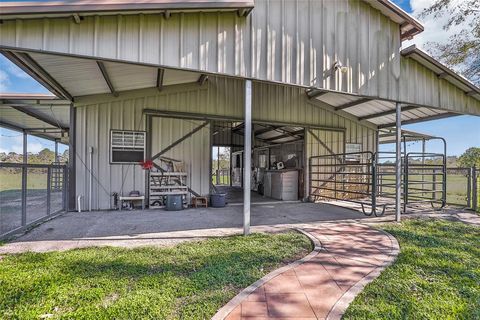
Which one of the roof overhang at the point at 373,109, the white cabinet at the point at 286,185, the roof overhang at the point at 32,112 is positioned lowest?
the white cabinet at the point at 286,185

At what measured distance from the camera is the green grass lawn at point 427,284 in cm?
209

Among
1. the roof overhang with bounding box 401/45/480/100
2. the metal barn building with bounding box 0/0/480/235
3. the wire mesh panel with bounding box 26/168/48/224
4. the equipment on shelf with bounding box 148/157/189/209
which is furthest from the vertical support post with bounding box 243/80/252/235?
the roof overhang with bounding box 401/45/480/100

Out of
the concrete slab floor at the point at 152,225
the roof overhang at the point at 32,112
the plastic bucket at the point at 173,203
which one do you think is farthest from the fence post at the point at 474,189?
the roof overhang at the point at 32,112

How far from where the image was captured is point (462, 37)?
923cm

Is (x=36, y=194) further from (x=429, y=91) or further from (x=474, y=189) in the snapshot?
(x=474, y=189)

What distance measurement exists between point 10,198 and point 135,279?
410 cm

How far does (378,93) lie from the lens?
5.57 metres

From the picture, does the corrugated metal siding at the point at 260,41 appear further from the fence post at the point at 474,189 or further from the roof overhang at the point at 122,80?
the fence post at the point at 474,189

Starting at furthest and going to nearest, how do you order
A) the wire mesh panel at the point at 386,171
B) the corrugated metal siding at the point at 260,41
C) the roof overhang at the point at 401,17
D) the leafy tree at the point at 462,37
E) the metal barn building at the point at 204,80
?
the leafy tree at the point at 462,37, the wire mesh panel at the point at 386,171, the roof overhang at the point at 401,17, the metal barn building at the point at 204,80, the corrugated metal siding at the point at 260,41

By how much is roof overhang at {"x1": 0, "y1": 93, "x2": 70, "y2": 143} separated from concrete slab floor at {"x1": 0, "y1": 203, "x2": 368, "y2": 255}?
2810mm

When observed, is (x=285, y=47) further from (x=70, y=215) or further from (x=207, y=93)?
(x=70, y=215)

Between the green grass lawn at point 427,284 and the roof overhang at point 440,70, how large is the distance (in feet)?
13.1

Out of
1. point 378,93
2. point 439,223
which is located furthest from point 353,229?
point 378,93

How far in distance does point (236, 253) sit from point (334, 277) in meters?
1.23
